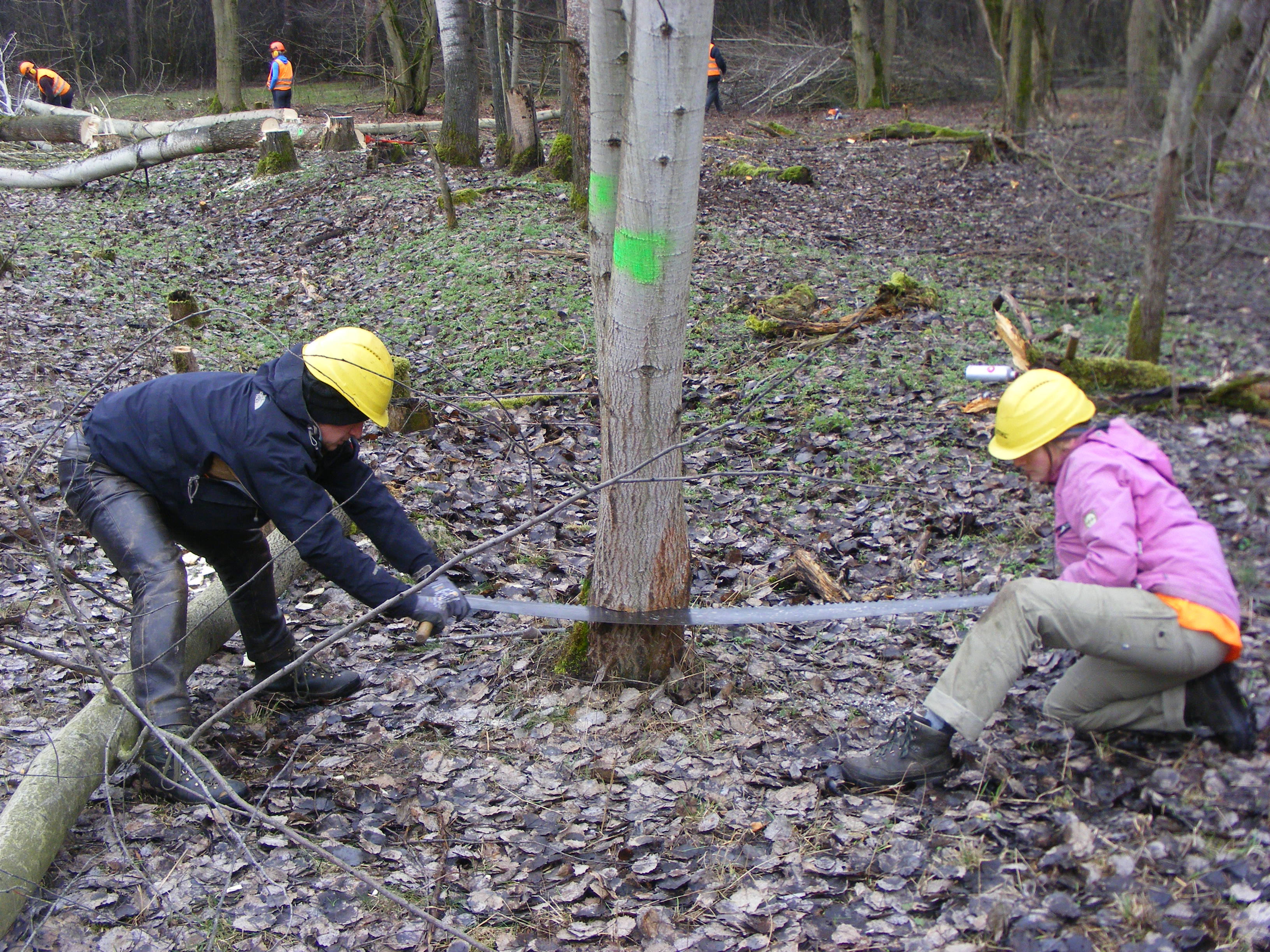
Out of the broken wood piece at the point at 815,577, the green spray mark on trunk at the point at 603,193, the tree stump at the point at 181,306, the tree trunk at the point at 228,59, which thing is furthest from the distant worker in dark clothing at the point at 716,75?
the green spray mark on trunk at the point at 603,193

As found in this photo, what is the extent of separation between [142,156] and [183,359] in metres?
10.1

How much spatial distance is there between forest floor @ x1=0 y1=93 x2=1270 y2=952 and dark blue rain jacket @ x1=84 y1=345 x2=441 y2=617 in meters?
0.22

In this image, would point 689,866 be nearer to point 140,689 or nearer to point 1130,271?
point 140,689

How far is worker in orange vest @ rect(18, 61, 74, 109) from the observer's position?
680 inches

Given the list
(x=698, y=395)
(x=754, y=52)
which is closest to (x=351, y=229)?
(x=698, y=395)

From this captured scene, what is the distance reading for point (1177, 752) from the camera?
3021 millimetres

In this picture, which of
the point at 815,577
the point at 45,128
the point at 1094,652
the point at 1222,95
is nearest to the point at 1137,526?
the point at 1094,652

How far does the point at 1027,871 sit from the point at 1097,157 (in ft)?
31.2

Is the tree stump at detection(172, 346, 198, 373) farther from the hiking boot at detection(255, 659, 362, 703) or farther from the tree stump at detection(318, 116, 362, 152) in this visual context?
the tree stump at detection(318, 116, 362, 152)

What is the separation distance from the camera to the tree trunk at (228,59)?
58.4 feet

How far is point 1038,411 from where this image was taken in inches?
117

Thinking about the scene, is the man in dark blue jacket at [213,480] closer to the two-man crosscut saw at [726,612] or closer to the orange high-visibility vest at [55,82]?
the two-man crosscut saw at [726,612]

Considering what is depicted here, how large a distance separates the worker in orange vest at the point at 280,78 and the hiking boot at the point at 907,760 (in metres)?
17.6

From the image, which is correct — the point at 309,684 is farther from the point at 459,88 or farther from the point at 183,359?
the point at 459,88
